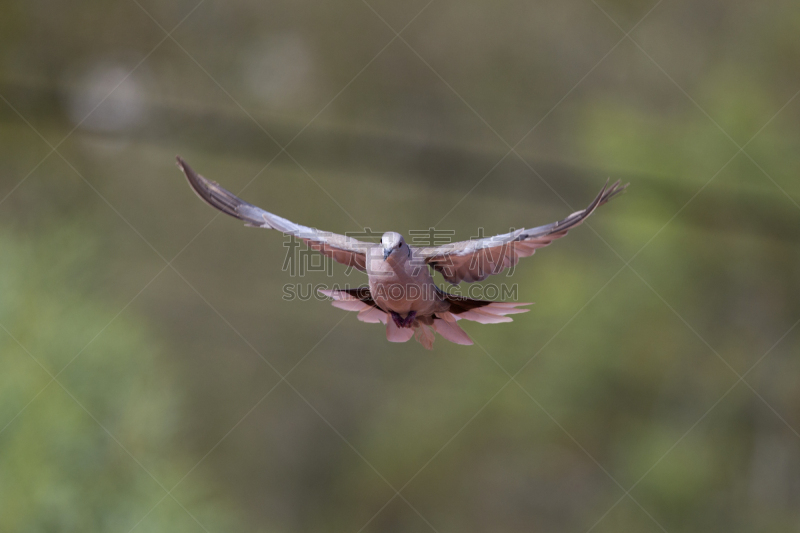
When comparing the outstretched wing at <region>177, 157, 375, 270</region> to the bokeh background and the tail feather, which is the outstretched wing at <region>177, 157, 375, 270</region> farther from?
the bokeh background

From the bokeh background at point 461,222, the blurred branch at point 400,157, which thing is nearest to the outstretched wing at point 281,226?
the bokeh background at point 461,222

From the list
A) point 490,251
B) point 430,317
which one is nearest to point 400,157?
point 430,317

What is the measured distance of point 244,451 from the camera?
6.03 ft

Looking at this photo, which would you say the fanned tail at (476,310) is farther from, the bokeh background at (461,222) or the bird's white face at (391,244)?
the bokeh background at (461,222)

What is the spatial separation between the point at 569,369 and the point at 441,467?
55 cm

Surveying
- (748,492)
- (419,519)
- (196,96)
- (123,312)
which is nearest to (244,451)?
(419,519)

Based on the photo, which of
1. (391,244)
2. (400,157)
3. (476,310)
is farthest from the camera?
(400,157)

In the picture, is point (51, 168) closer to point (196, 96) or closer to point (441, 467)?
point (196, 96)

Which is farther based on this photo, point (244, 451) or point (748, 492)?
point (244, 451)

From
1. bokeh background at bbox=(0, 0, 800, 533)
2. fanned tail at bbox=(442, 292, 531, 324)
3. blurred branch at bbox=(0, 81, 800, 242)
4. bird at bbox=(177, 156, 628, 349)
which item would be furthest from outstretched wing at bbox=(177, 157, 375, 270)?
blurred branch at bbox=(0, 81, 800, 242)

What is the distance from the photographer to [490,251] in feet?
1.74

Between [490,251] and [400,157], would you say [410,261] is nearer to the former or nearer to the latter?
[490,251]

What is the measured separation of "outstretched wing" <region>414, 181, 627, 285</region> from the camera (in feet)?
1.63

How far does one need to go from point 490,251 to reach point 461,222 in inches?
50.6
